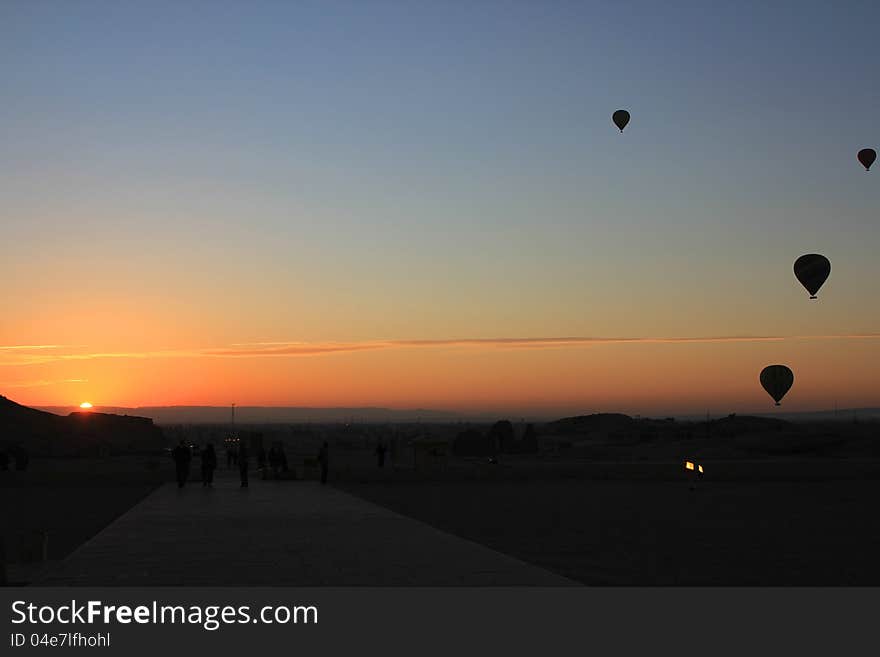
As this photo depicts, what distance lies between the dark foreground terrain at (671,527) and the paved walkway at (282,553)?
143 cm

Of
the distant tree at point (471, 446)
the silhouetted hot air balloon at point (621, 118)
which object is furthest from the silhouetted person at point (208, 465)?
the distant tree at point (471, 446)

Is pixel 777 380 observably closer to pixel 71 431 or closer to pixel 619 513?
pixel 619 513

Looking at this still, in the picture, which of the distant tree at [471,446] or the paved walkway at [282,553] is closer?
the paved walkway at [282,553]

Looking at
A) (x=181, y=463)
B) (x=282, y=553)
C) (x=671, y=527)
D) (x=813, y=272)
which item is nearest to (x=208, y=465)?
(x=181, y=463)

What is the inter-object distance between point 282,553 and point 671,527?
32.7 feet

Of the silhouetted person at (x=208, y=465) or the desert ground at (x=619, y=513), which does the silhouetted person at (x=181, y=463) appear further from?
the desert ground at (x=619, y=513)

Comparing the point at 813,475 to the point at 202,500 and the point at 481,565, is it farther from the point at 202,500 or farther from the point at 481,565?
the point at 481,565

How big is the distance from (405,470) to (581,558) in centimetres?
3456

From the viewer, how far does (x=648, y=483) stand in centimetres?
4319

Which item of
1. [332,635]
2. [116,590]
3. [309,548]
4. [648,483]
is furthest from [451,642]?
[648,483]

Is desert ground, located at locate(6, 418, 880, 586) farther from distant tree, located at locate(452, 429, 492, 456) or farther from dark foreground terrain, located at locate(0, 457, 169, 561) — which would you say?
distant tree, located at locate(452, 429, 492, 456)

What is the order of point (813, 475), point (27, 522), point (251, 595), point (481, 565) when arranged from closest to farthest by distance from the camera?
point (251, 595) → point (481, 565) → point (27, 522) → point (813, 475)

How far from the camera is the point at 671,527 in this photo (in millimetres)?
24156

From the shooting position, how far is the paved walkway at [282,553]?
47.9 feet
